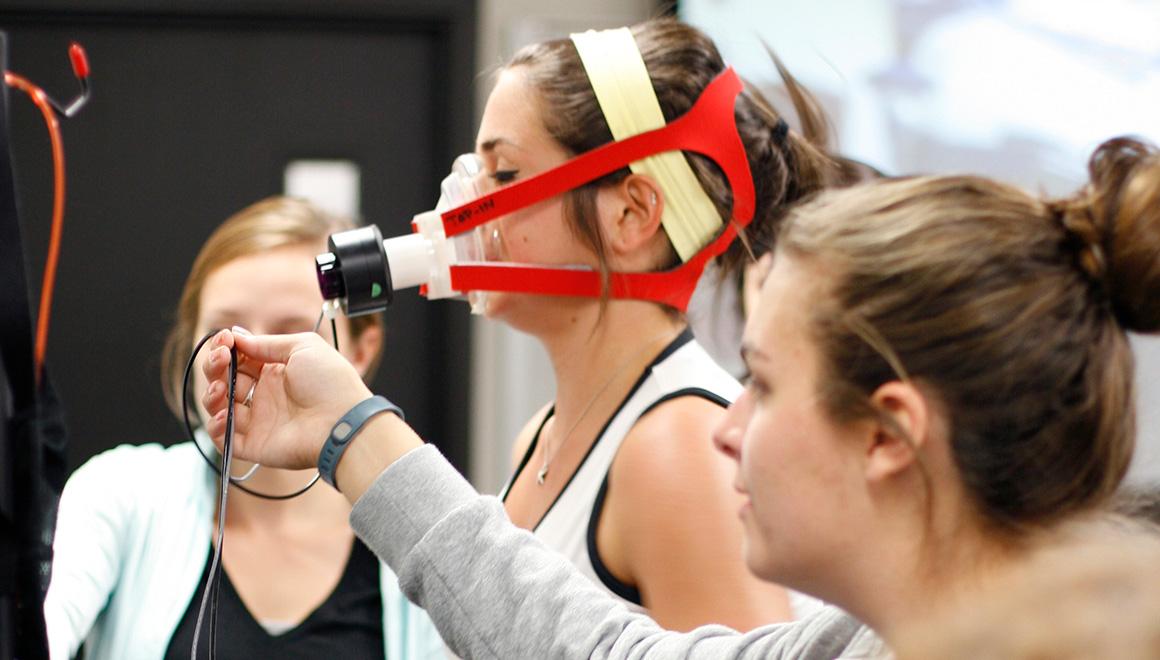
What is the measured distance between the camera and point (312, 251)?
6.11ft

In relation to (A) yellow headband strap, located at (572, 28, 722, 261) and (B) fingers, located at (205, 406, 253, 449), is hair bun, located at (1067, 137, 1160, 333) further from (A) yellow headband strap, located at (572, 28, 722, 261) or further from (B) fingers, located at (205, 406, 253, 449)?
(B) fingers, located at (205, 406, 253, 449)

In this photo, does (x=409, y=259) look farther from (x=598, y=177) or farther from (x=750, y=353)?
(x=750, y=353)

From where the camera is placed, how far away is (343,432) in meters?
1.06

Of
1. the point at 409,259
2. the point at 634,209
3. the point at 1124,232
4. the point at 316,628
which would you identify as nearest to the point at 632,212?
the point at 634,209

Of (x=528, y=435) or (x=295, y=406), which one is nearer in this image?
(x=295, y=406)

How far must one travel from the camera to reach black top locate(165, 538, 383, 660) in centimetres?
159

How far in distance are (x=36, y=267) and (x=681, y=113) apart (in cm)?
238

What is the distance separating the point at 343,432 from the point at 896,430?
1.48 feet

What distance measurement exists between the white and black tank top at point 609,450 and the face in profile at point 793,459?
12.5 inches

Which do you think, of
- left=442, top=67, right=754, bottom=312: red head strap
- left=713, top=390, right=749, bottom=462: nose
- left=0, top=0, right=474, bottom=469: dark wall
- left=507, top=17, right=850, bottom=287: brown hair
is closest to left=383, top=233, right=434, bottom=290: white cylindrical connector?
left=442, top=67, right=754, bottom=312: red head strap

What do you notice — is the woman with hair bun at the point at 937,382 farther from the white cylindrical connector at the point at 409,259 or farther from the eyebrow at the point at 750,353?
the white cylindrical connector at the point at 409,259

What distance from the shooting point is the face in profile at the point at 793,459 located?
88cm

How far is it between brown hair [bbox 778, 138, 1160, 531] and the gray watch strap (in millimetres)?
380

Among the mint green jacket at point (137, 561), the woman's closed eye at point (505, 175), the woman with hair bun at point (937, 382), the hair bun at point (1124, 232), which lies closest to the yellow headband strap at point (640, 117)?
the woman's closed eye at point (505, 175)
